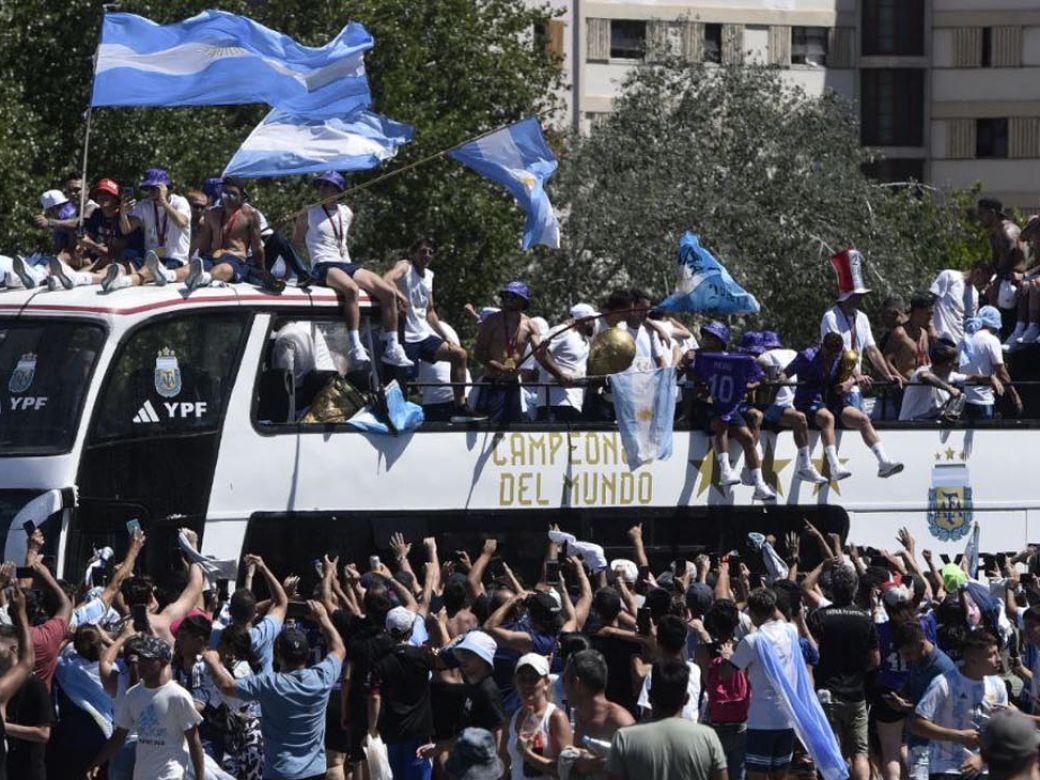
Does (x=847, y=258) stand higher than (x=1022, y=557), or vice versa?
(x=847, y=258)

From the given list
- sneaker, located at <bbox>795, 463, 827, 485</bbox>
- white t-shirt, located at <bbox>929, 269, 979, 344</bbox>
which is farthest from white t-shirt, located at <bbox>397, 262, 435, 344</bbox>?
white t-shirt, located at <bbox>929, 269, 979, 344</bbox>

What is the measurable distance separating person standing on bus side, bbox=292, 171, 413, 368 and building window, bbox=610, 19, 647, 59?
46449 millimetres

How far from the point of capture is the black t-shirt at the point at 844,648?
50.9ft

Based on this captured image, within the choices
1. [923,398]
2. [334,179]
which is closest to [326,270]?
[334,179]

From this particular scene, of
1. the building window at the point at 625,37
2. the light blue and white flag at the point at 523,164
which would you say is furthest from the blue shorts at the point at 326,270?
the building window at the point at 625,37

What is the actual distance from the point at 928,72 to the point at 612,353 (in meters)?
50.4

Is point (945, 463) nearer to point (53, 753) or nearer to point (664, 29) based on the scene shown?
point (53, 753)

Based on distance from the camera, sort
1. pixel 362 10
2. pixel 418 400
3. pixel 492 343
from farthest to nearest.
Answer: pixel 362 10
pixel 418 400
pixel 492 343

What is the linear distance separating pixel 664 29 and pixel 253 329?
138 ft

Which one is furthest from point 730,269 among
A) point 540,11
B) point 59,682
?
point 59,682

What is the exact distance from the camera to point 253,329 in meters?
18.5

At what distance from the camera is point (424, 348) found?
65.3 feet

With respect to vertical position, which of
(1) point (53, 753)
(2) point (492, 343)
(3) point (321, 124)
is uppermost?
(3) point (321, 124)

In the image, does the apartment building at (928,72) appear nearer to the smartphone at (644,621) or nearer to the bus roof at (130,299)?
the bus roof at (130,299)
